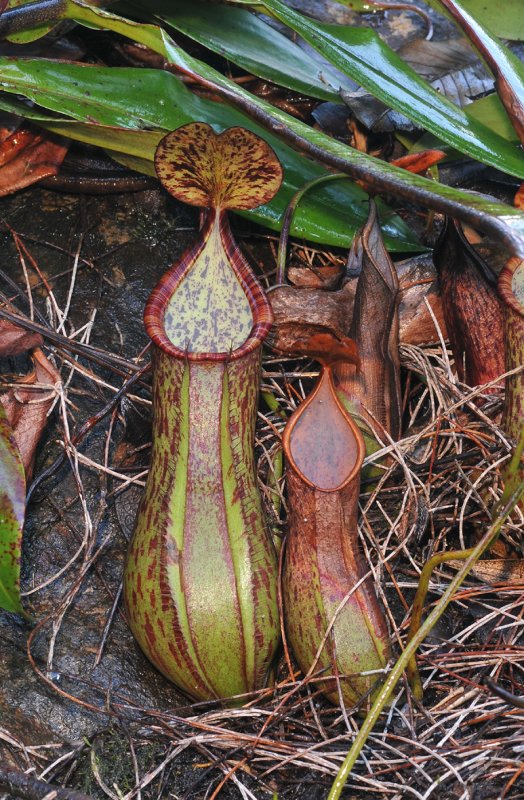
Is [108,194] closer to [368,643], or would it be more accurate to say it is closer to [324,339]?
[324,339]

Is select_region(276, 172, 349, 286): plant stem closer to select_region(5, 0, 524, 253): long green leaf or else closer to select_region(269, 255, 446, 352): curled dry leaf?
select_region(269, 255, 446, 352): curled dry leaf

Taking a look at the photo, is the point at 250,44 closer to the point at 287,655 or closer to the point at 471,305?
the point at 471,305

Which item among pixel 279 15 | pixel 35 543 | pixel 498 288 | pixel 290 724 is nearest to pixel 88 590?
pixel 35 543

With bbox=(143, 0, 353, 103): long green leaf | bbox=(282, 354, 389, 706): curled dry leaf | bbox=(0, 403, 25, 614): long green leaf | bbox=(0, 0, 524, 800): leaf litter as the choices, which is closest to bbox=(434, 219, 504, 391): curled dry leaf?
bbox=(0, 0, 524, 800): leaf litter

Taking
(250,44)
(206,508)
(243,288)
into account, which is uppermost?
(250,44)

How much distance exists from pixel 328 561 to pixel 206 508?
0.24m

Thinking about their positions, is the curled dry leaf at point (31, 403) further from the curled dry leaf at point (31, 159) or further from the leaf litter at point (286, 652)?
the curled dry leaf at point (31, 159)

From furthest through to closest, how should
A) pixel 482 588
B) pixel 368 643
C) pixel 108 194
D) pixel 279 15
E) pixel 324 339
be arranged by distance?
pixel 108 194 → pixel 279 15 → pixel 482 588 → pixel 368 643 → pixel 324 339

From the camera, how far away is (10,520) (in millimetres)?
1486

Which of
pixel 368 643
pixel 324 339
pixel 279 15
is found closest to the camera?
pixel 324 339

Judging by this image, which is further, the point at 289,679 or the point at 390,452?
the point at 390,452

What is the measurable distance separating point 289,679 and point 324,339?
0.66 m

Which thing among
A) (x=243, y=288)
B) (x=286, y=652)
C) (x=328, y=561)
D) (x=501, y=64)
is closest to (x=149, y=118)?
(x=243, y=288)

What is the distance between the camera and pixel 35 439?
5.90ft
